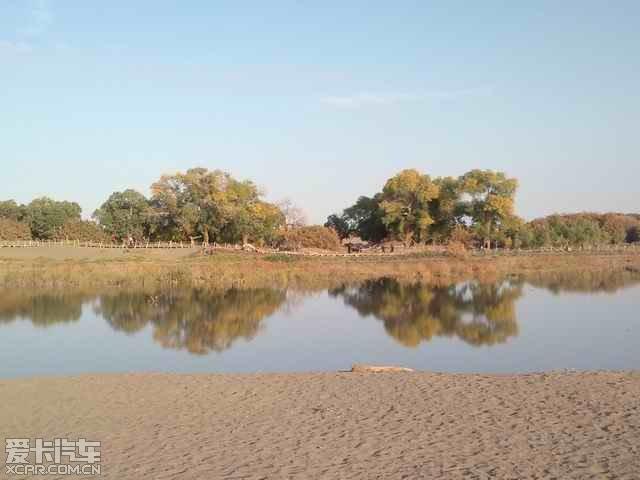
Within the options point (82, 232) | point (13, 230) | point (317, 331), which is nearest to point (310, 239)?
point (82, 232)

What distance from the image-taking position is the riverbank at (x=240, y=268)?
A: 36.2 meters

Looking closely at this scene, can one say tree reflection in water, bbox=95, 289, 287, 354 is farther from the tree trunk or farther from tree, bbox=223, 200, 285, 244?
the tree trunk

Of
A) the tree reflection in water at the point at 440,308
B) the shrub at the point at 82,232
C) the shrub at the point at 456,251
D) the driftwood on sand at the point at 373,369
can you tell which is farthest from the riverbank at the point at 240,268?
the driftwood on sand at the point at 373,369

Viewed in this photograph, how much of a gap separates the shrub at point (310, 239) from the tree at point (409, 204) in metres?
6.50

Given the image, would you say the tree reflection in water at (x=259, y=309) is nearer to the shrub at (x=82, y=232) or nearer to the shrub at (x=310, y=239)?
the shrub at (x=310, y=239)

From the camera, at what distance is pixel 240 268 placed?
40.8 m

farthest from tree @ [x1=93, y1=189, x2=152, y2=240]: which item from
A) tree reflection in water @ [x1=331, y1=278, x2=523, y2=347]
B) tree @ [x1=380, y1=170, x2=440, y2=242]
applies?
tree reflection in water @ [x1=331, y1=278, x2=523, y2=347]

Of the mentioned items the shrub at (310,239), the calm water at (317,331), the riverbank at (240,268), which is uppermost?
the shrub at (310,239)

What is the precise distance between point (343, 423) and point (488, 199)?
6103 centimetres

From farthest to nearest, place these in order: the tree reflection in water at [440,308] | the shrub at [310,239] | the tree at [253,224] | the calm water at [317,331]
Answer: the shrub at [310,239] → the tree at [253,224] → the tree reflection in water at [440,308] → the calm water at [317,331]

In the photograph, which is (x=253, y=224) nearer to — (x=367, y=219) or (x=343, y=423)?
(x=367, y=219)

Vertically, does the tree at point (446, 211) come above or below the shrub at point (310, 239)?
above

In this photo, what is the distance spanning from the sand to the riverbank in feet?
77.6

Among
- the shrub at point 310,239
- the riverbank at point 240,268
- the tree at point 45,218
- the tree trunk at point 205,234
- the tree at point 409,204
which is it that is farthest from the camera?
the tree at point 45,218
